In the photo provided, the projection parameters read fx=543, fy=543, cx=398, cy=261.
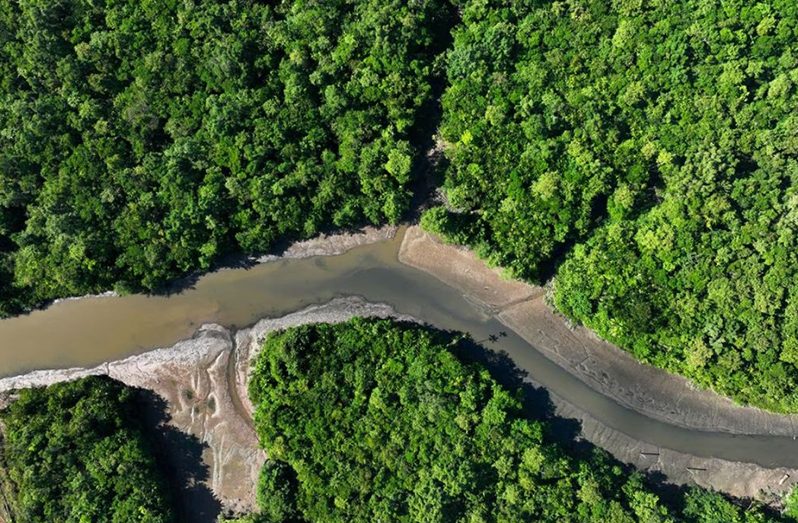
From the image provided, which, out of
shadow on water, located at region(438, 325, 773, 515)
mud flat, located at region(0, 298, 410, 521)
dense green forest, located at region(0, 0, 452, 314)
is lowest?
mud flat, located at region(0, 298, 410, 521)

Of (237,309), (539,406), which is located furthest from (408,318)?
(237,309)

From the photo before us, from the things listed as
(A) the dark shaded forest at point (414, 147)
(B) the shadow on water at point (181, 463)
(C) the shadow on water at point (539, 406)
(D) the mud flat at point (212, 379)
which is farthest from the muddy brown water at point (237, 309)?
(B) the shadow on water at point (181, 463)

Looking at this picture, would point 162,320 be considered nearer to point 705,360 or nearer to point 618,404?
point 618,404

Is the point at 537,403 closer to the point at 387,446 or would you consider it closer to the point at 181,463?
the point at 387,446

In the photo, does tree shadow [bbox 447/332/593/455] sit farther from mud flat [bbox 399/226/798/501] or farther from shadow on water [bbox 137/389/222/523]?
shadow on water [bbox 137/389/222/523]

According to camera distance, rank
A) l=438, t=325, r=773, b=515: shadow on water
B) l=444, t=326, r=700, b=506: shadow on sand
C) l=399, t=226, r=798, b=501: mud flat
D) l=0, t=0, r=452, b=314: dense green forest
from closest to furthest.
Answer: l=0, t=0, r=452, b=314: dense green forest → l=438, t=325, r=773, b=515: shadow on water → l=444, t=326, r=700, b=506: shadow on sand → l=399, t=226, r=798, b=501: mud flat

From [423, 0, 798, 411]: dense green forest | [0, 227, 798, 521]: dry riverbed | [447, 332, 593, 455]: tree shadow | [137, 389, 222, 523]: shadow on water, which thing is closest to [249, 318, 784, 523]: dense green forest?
[447, 332, 593, 455]: tree shadow
